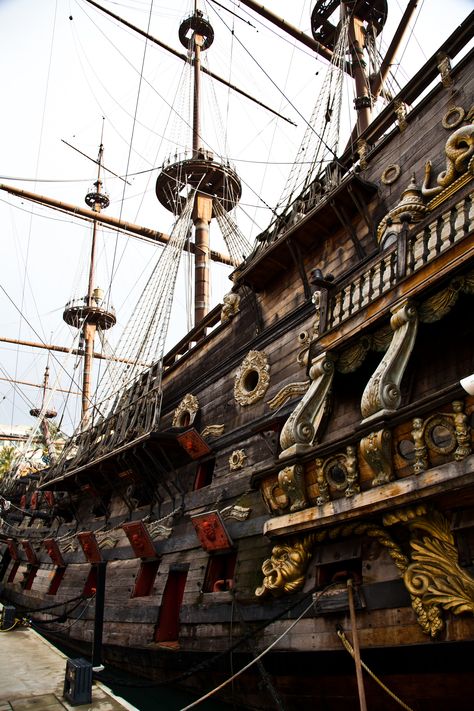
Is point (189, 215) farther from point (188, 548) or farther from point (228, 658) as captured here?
point (228, 658)

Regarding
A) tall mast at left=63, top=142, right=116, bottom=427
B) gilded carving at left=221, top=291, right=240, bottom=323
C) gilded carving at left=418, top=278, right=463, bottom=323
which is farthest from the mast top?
gilded carving at left=418, top=278, right=463, bottom=323

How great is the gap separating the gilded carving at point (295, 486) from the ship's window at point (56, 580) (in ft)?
39.1

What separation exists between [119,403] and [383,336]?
33.5 ft

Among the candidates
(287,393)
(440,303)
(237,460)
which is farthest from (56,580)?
(440,303)

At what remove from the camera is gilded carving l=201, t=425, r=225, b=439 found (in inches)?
408

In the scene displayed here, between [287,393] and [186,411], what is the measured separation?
4.28m

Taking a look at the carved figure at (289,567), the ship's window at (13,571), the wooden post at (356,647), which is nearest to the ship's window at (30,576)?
the ship's window at (13,571)

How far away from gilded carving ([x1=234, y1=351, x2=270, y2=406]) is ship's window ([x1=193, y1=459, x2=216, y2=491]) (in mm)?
1568

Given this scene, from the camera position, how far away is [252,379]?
1021cm

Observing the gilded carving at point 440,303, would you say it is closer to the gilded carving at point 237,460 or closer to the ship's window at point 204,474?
the gilded carving at point 237,460

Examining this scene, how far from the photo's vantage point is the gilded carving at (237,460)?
29.8 ft

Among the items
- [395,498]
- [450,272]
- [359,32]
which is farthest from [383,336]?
[359,32]

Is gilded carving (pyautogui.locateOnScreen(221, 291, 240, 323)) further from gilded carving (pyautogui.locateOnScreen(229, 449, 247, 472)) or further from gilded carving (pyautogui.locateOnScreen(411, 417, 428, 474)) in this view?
gilded carving (pyautogui.locateOnScreen(411, 417, 428, 474))

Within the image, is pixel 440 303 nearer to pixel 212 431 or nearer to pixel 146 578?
pixel 212 431
